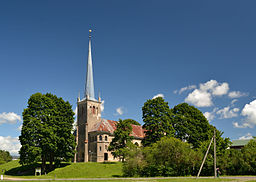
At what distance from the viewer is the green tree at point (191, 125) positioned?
2121 inches

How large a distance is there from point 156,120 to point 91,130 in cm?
2227

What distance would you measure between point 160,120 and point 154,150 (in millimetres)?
14512

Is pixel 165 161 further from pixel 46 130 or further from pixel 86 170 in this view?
pixel 46 130

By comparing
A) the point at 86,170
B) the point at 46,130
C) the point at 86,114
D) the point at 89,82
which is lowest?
the point at 86,170

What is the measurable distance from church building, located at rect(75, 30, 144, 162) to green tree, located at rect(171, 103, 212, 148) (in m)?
12.3

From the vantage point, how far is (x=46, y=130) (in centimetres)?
4603

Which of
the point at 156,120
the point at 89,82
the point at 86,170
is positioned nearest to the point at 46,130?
the point at 86,170

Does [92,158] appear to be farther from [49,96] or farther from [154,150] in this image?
[154,150]

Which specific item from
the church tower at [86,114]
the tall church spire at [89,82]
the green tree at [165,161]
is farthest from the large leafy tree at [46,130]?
the tall church spire at [89,82]

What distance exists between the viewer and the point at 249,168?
124 feet

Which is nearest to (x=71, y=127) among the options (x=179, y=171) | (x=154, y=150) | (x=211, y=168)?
(x=154, y=150)

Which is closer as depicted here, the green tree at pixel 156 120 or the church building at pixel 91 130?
the green tree at pixel 156 120

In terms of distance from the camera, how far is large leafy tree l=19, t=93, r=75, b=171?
150 ft

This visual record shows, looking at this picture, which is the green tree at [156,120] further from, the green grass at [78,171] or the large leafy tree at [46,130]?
the large leafy tree at [46,130]
